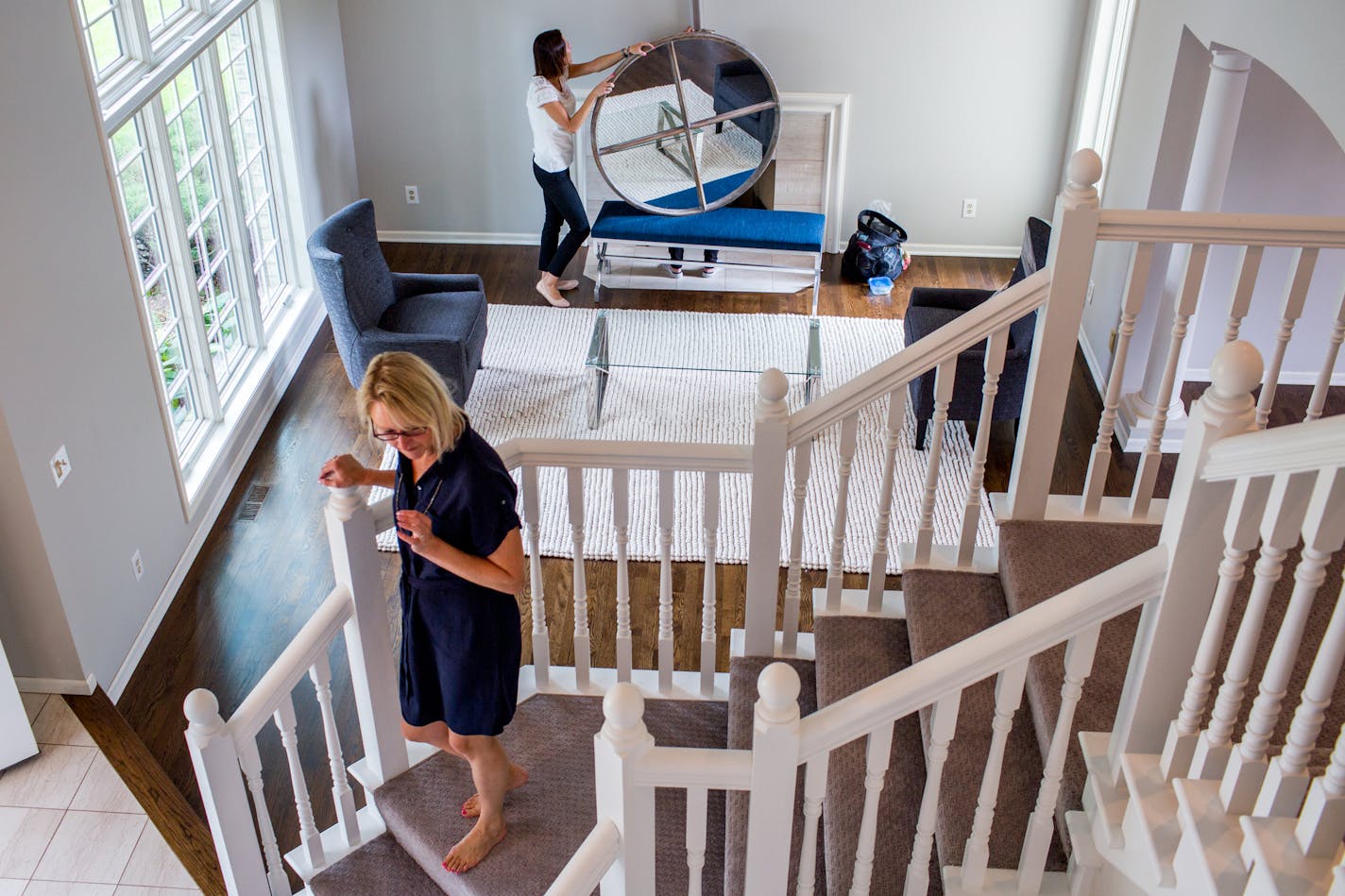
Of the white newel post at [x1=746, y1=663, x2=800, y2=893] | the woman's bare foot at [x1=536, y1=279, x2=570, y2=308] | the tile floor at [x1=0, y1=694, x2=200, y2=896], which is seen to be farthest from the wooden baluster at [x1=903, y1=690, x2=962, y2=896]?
the woman's bare foot at [x1=536, y1=279, x2=570, y2=308]

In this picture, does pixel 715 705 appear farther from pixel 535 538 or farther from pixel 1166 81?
pixel 1166 81

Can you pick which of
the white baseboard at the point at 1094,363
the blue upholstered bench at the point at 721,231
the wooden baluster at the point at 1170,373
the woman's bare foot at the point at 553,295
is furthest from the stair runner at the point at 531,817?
the woman's bare foot at the point at 553,295

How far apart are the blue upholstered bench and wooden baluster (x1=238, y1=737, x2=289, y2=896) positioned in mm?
4195

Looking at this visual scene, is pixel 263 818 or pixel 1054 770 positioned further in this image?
pixel 263 818

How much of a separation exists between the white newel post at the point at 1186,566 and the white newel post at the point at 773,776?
0.66m

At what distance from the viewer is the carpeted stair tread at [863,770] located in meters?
2.79

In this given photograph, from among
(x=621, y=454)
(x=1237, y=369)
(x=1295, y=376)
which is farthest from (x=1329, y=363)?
(x=1295, y=376)

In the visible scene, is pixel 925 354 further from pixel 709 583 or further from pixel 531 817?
pixel 531 817

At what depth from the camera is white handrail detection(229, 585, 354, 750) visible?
294 centimetres

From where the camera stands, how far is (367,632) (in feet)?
10.3

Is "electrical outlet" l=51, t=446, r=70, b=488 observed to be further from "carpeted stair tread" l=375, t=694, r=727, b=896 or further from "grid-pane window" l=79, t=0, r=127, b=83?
"carpeted stair tread" l=375, t=694, r=727, b=896

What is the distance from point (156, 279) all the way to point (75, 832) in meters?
2.24

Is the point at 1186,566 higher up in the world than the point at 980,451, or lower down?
higher up

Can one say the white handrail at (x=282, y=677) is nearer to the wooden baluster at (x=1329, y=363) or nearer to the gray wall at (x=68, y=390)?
the gray wall at (x=68, y=390)
